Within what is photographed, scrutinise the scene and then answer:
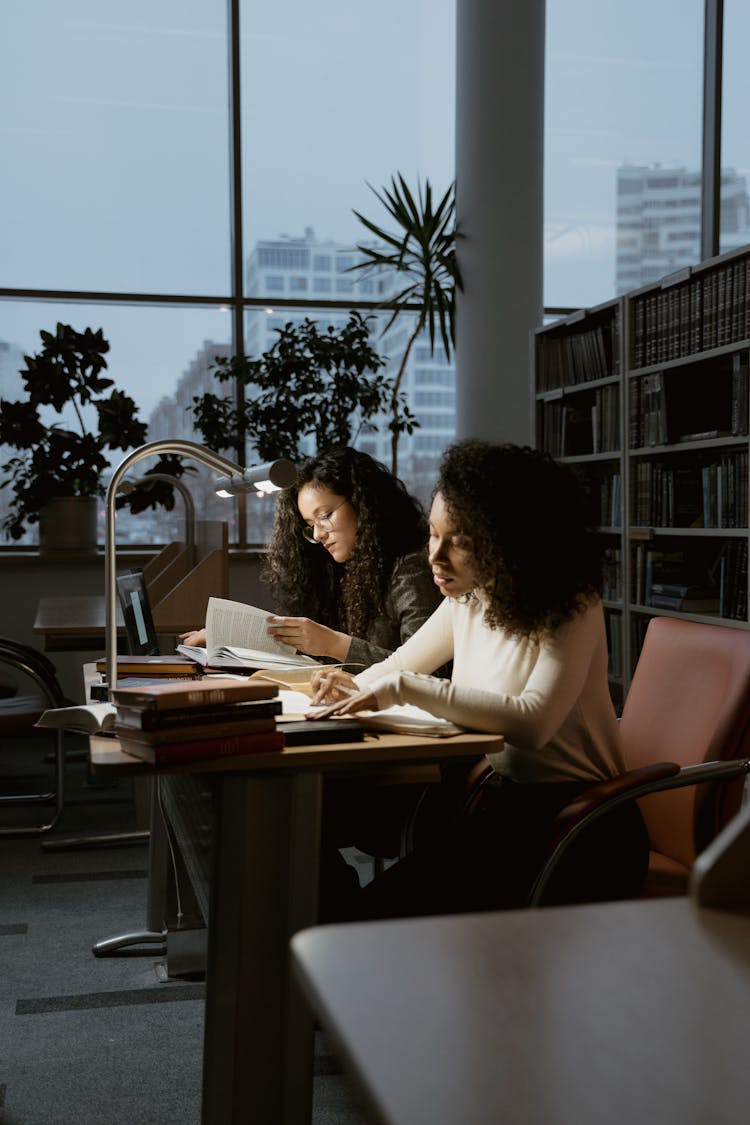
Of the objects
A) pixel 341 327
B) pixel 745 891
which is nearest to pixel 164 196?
pixel 341 327

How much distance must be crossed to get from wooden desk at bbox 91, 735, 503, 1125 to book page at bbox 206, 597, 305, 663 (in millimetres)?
844

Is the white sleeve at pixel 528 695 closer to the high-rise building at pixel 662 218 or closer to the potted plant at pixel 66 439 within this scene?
the potted plant at pixel 66 439

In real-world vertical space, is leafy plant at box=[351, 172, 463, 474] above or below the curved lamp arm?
above

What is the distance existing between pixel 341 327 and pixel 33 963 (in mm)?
4087

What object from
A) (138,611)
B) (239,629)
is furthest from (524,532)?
(138,611)

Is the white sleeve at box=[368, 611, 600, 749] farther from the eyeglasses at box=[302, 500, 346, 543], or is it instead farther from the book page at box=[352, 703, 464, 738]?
the eyeglasses at box=[302, 500, 346, 543]

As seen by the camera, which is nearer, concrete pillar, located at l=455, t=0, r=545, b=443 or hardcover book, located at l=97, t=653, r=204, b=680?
hardcover book, located at l=97, t=653, r=204, b=680

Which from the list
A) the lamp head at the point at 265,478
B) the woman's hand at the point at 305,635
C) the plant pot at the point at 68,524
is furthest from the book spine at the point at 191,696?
the plant pot at the point at 68,524

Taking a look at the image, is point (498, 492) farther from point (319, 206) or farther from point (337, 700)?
point (319, 206)

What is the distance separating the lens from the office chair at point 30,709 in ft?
11.3

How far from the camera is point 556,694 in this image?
1.85m

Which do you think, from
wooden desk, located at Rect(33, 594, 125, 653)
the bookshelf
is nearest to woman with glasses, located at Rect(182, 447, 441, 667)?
wooden desk, located at Rect(33, 594, 125, 653)

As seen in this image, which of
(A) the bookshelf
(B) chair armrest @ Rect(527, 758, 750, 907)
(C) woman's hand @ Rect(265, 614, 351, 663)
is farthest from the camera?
(A) the bookshelf

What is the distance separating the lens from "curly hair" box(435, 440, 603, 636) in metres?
1.94
